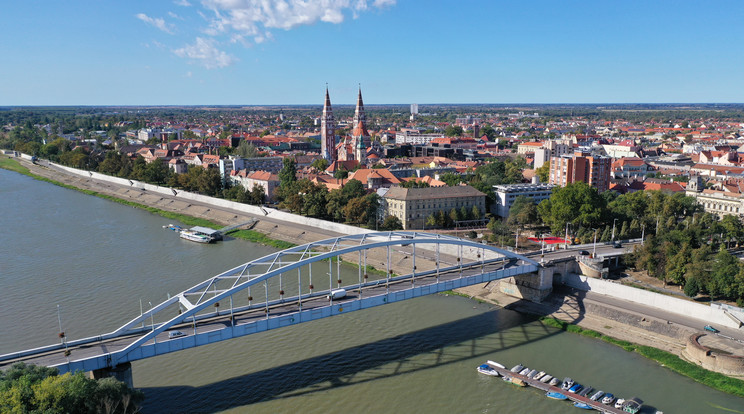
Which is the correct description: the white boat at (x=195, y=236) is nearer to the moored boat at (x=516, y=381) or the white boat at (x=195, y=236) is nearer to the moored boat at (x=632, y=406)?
the moored boat at (x=516, y=381)

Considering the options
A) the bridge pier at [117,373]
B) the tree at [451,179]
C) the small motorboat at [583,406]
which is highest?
the tree at [451,179]

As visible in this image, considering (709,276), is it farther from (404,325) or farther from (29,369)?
(29,369)

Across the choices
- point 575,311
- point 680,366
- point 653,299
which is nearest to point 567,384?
point 680,366

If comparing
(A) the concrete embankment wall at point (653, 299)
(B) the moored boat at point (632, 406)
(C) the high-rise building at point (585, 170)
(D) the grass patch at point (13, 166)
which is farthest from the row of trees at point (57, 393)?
(D) the grass patch at point (13, 166)

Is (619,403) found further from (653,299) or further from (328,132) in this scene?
(328,132)

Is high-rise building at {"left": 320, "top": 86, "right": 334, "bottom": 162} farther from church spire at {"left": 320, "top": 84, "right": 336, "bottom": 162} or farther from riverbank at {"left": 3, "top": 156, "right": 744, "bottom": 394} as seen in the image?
riverbank at {"left": 3, "top": 156, "right": 744, "bottom": 394}

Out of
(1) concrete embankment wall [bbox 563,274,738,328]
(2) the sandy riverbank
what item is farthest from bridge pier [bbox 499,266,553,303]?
(1) concrete embankment wall [bbox 563,274,738,328]

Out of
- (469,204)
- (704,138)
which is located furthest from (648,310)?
(704,138)
